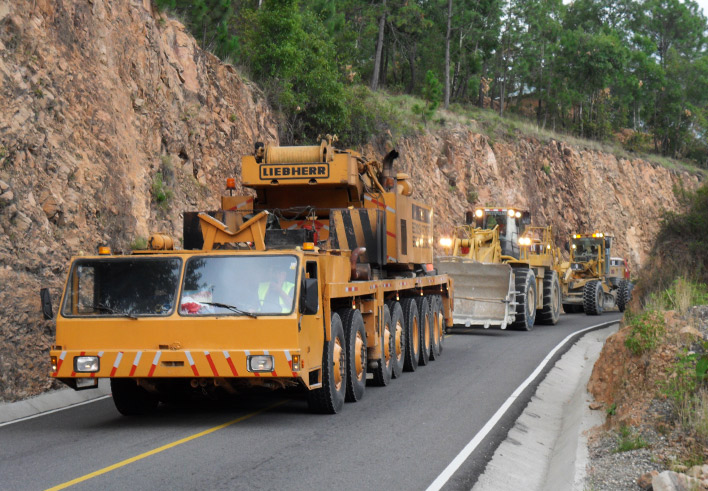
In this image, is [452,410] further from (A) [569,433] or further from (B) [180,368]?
(B) [180,368]

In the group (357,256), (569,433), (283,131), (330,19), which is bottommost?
(569,433)

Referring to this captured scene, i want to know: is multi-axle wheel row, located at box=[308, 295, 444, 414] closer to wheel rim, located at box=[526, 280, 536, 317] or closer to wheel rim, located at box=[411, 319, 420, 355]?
wheel rim, located at box=[411, 319, 420, 355]

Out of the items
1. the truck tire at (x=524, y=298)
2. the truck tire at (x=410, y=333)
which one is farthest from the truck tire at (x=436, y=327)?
the truck tire at (x=524, y=298)

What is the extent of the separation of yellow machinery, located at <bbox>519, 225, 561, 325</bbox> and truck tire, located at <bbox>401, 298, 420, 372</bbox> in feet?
33.8

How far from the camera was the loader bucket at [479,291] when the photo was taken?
23.2 m

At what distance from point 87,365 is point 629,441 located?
19.4ft

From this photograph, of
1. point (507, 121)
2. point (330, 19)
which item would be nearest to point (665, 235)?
point (330, 19)

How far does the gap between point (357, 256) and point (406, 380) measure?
3.07m

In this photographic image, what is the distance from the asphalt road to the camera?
24.9 ft

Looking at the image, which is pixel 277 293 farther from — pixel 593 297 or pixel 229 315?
pixel 593 297

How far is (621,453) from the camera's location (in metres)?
7.83

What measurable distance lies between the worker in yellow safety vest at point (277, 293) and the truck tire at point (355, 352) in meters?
2.04

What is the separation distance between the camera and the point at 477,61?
58.8m

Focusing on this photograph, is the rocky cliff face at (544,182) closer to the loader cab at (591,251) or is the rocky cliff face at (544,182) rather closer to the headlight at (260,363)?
the loader cab at (591,251)
